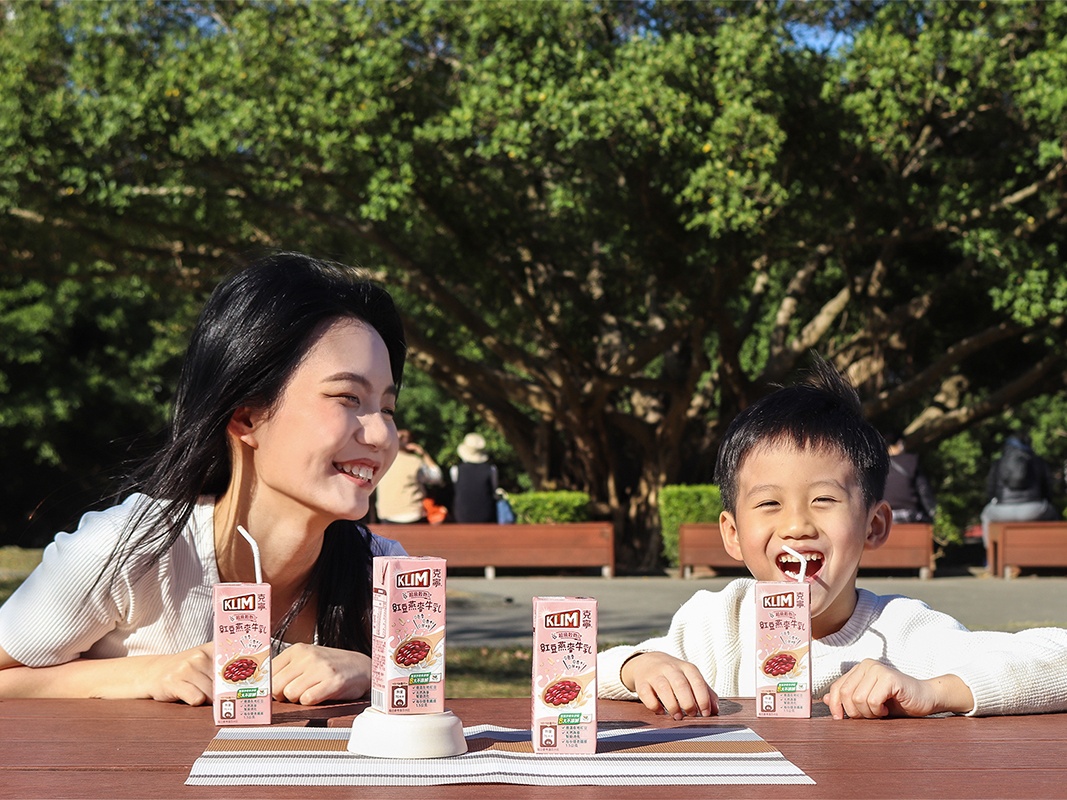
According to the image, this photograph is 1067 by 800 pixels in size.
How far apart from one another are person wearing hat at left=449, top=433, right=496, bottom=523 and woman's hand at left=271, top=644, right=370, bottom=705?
1356 centimetres

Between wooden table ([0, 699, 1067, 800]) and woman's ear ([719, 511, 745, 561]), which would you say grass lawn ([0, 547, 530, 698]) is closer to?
woman's ear ([719, 511, 745, 561])

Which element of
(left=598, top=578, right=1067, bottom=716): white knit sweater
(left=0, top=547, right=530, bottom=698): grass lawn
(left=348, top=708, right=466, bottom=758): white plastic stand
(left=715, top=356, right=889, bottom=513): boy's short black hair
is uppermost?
(left=715, top=356, right=889, bottom=513): boy's short black hair

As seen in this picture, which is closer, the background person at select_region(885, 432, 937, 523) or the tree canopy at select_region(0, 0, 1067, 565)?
the tree canopy at select_region(0, 0, 1067, 565)

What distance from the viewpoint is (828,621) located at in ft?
8.62

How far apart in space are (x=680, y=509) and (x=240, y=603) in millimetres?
14377

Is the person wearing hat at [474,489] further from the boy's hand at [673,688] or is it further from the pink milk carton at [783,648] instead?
the pink milk carton at [783,648]

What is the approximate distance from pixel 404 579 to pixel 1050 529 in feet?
45.9

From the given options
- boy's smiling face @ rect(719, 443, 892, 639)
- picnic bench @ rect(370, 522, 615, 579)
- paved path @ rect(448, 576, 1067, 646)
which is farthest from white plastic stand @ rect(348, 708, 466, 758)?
picnic bench @ rect(370, 522, 615, 579)

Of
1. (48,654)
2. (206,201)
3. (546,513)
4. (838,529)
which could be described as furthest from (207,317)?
(546,513)

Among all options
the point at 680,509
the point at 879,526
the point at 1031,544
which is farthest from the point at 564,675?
the point at 680,509

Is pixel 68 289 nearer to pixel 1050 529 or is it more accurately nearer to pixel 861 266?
pixel 861 266

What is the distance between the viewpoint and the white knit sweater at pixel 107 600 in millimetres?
2490

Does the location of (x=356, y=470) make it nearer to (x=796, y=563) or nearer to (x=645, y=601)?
(x=796, y=563)

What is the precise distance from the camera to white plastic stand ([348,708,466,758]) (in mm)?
1763
